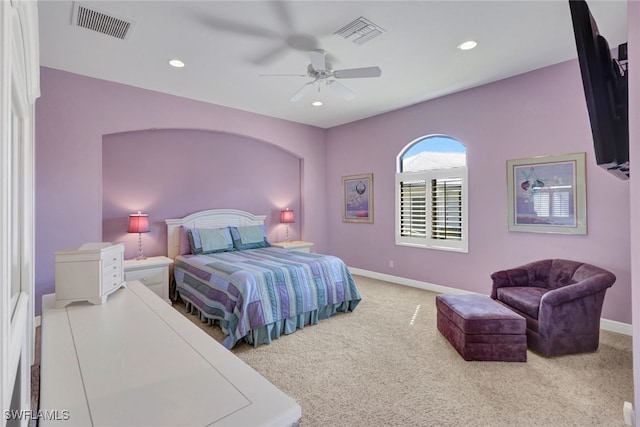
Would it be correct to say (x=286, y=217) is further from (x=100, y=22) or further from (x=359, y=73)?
(x=100, y=22)

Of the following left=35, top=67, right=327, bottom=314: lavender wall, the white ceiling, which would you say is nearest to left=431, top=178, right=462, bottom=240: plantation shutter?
the white ceiling

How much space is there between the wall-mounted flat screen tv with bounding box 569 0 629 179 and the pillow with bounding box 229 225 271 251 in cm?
427

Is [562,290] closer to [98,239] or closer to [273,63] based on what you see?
[273,63]

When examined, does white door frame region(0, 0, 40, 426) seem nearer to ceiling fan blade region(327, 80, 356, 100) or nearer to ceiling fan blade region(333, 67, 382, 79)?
→ ceiling fan blade region(333, 67, 382, 79)

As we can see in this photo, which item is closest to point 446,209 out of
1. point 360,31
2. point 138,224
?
point 360,31

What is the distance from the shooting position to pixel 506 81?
386 centimetres

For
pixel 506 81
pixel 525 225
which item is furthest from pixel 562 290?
pixel 506 81

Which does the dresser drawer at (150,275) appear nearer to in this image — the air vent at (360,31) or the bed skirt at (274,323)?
the bed skirt at (274,323)

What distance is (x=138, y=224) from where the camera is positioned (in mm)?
3957

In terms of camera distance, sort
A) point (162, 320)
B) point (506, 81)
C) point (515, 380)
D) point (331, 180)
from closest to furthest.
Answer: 1. point (162, 320)
2. point (515, 380)
3. point (506, 81)
4. point (331, 180)

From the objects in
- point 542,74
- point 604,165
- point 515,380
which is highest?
point 542,74

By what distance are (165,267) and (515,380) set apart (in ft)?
12.8

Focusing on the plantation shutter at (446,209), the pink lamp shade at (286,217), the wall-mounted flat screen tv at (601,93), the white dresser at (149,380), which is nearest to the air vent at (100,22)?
the white dresser at (149,380)

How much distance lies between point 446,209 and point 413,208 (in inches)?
22.1
